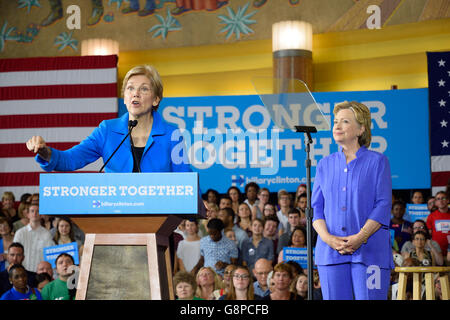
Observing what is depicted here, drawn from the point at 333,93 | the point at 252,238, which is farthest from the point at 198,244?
the point at 333,93

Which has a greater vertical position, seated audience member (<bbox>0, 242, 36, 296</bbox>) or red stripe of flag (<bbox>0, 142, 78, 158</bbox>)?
red stripe of flag (<bbox>0, 142, 78, 158</bbox>)

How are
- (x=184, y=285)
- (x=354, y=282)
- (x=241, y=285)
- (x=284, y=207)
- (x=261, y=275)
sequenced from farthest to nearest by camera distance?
(x=284, y=207), (x=261, y=275), (x=241, y=285), (x=184, y=285), (x=354, y=282)

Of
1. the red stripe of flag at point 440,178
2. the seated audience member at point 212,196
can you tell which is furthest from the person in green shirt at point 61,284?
the red stripe of flag at point 440,178

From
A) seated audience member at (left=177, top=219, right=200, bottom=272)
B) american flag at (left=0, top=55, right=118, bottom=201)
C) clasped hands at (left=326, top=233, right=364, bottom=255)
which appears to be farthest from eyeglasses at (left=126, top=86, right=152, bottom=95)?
american flag at (left=0, top=55, right=118, bottom=201)

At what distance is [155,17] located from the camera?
28.3ft

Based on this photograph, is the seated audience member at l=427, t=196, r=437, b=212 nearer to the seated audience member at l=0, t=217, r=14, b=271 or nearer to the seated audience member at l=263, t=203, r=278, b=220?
the seated audience member at l=263, t=203, r=278, b=220

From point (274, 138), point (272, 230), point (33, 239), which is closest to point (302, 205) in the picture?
point (272, 230)

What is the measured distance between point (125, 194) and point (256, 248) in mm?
3559

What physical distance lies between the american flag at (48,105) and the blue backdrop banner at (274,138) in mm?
1002

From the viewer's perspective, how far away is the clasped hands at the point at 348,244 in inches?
107

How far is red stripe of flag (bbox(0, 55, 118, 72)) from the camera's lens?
26.5ft

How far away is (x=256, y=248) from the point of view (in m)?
5.59

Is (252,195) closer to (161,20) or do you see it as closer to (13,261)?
(13,261)
